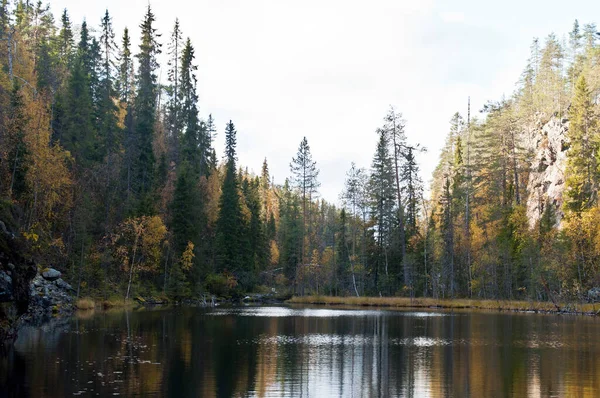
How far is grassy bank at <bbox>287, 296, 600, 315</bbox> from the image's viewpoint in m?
57.2

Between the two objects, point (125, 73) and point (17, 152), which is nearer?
point (17, 152)

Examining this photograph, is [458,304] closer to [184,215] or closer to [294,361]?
[184,215]

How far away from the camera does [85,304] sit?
4853cm

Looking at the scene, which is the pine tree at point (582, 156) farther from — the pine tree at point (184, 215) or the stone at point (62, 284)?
the stone at point (62, 284)

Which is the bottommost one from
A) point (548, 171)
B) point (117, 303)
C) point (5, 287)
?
point (117, 303)

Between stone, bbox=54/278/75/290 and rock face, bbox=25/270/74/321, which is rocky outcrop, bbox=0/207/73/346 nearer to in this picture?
rock face, bbox=25/270/74/321

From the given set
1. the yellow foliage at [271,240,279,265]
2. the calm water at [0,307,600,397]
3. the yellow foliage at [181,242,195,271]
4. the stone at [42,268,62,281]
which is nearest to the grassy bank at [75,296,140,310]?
the stone at [42,268,62,281]

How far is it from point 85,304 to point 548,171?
63094 mm

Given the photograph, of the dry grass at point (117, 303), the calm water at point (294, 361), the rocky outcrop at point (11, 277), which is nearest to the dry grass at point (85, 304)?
the dry grass at point (117, 303)

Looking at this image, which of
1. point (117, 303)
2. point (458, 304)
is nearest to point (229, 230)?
point (117, 303)

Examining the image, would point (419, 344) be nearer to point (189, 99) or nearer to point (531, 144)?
point (189, 99)

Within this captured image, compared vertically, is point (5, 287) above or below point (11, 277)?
below

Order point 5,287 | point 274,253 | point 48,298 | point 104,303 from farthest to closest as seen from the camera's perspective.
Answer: point 274,253, point 104,303, point 48,298, point 5,287

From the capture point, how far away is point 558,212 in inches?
3009
